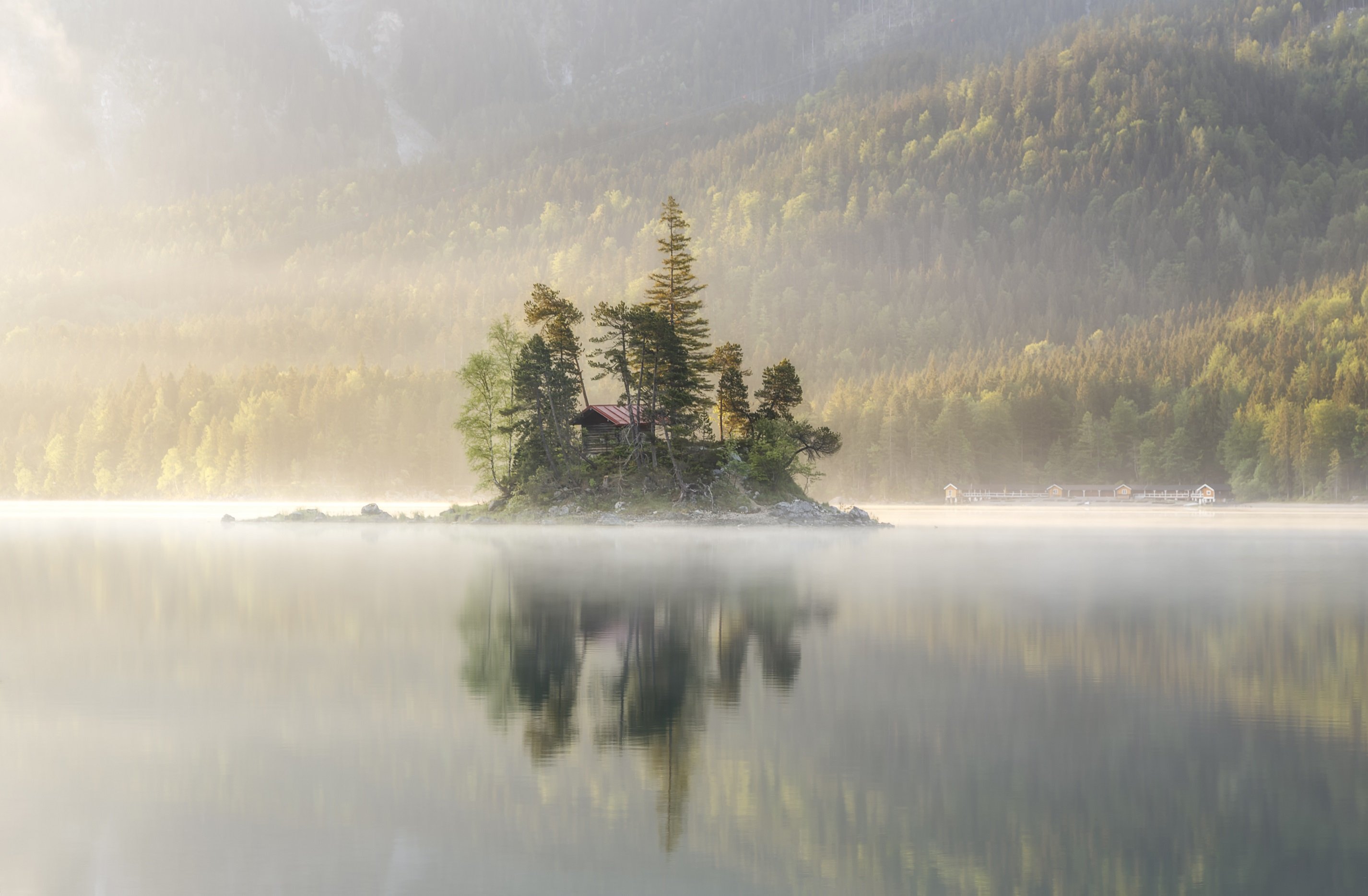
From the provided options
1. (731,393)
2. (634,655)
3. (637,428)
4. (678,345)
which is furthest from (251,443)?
(634,655)

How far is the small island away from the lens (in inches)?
3285

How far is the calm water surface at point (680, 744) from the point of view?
1223 centimetres

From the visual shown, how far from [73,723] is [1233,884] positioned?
17.3m

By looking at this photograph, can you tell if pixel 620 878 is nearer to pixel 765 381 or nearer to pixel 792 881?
pixel 792 881

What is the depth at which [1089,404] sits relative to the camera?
6973 inches

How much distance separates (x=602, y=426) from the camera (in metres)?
88.6

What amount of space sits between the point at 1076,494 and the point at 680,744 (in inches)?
6750

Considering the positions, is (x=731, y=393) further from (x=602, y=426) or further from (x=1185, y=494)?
(x=1185, y=494)

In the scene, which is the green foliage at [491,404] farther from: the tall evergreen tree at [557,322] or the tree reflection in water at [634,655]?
the tree reflection in water at [634,655]

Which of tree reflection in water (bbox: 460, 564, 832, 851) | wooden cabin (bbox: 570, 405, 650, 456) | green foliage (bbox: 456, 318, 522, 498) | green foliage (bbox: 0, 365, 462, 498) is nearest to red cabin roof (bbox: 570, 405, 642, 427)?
wooden cabin (bbox: 570, 405, 650, 456)

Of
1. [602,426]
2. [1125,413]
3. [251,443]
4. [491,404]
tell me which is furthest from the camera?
[251,443]

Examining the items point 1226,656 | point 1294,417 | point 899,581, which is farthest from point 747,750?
point 1294,417

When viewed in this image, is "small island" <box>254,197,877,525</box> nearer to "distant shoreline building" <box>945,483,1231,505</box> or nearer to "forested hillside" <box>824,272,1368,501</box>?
"forested hillside" <box>824,272,1368,501</box>

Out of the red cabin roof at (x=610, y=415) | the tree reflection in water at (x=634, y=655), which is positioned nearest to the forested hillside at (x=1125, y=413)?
the red cabin roof at (x=610, y=415)
